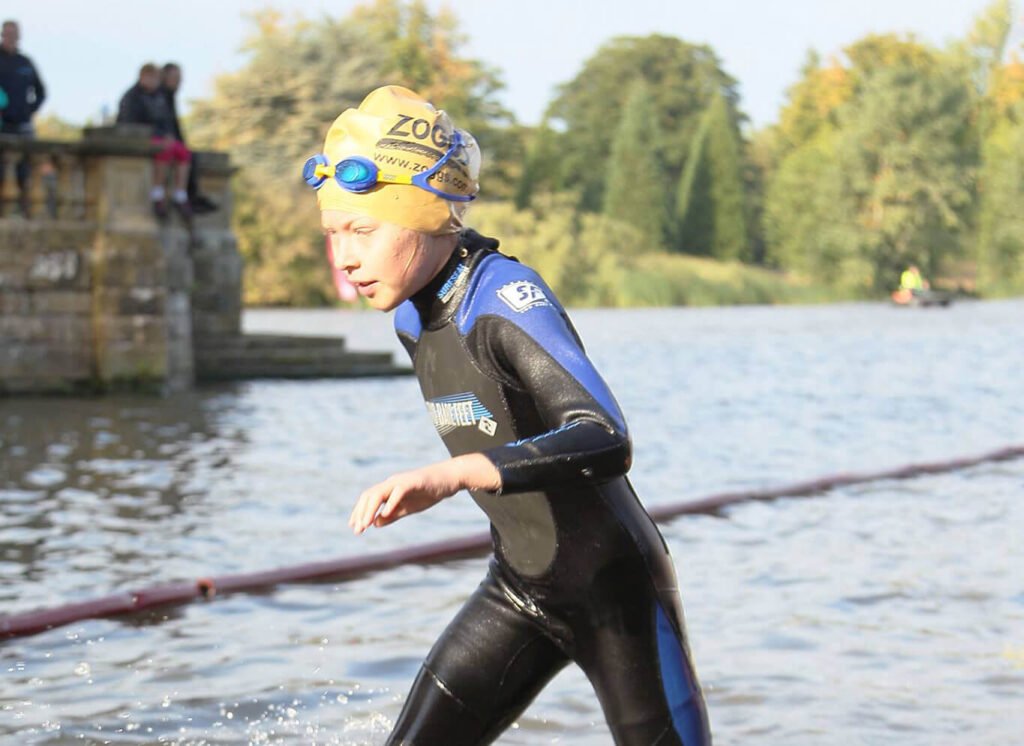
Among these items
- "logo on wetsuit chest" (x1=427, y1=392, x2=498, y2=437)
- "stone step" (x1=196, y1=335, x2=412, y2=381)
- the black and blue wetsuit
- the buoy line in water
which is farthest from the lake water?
"stone step" (x1=196, y1=335, x2=412, y2=381)

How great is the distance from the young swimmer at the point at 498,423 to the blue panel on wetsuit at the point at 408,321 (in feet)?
0.10

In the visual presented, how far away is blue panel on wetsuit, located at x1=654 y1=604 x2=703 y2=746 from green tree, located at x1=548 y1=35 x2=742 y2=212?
10787 centimetres

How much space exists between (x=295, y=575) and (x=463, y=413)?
523 centimetres

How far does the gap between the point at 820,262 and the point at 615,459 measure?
8813 cm

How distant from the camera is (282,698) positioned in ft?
20.7

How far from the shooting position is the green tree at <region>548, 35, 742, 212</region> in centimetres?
11262

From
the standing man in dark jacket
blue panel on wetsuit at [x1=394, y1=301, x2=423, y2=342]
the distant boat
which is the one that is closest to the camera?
blue panel on wetsuit at [x1=394, y1=301, x2=423, y2=342]

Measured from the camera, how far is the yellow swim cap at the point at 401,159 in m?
3.52

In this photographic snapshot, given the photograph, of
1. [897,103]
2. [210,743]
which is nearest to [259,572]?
[210,743]

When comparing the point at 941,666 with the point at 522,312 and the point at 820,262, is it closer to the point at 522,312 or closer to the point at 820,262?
the point at 522,312

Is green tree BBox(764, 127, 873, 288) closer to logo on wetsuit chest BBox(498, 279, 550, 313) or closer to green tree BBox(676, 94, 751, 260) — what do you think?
green tree BBox(676, 94, 751, 260)

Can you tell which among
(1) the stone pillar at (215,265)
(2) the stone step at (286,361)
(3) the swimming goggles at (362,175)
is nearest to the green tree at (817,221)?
(2) the stone step at (286,361)

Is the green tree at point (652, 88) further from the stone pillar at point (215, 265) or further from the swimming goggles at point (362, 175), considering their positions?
the swimming goggles at point (362, 175)

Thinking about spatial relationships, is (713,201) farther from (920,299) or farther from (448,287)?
(448,287)
